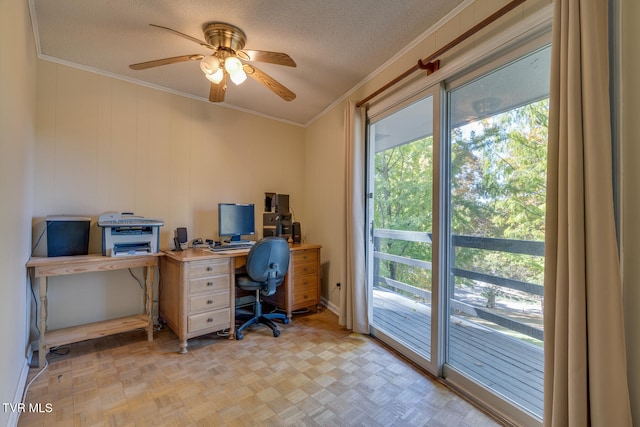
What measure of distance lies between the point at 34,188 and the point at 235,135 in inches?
73.6

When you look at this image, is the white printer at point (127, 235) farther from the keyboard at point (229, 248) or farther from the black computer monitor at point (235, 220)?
the black computer monitor at point (235, 220)

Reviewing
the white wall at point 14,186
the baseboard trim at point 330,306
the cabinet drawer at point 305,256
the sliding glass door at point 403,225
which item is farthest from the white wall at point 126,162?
the sliding glass door at point 403,225

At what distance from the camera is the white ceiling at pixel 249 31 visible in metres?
1.74

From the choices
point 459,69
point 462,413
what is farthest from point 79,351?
point 459,69

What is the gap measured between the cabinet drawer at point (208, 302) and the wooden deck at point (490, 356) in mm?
1607

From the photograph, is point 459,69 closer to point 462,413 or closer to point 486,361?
point 486,361

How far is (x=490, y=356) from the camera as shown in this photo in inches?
66.5

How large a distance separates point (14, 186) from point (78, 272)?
824 mm

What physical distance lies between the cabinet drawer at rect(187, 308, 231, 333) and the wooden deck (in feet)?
5.15

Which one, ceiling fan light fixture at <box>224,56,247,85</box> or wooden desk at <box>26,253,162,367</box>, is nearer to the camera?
ceiling fan light fixture at <box>224,56,247,85</box>

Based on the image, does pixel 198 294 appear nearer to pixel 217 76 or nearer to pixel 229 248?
pixel 229 248

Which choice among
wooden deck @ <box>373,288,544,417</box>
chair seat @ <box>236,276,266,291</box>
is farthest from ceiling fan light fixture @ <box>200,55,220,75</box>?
wooden deck @ <box>373,288,544,417</box>

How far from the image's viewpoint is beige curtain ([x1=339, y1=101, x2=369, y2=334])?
2562mm

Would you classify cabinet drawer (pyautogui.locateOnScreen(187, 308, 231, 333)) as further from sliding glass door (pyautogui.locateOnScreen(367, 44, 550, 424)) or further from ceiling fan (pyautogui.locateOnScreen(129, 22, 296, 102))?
ceiling fan (pyautogui.locateOnScreen(129, 22, 296, 102))
